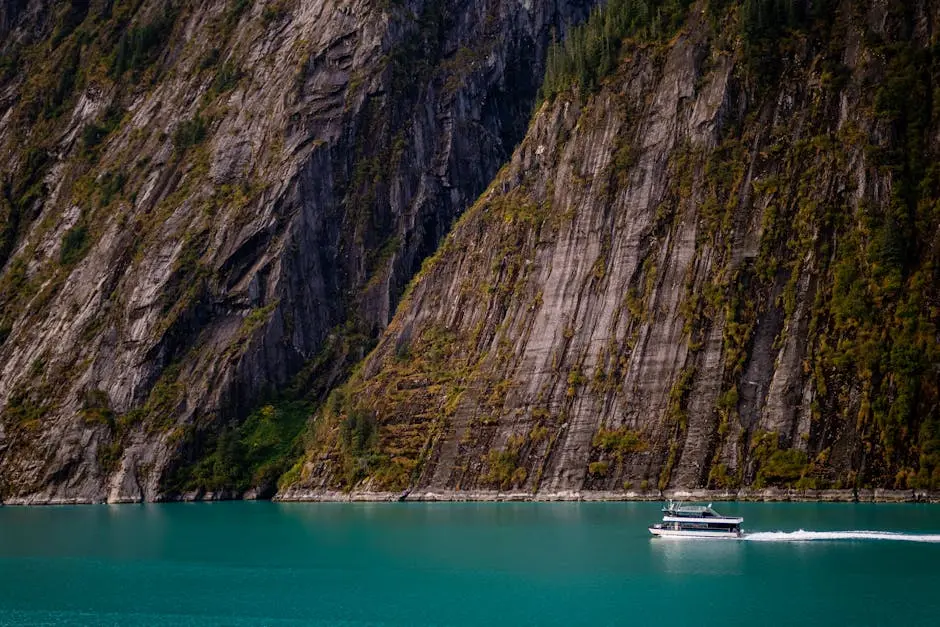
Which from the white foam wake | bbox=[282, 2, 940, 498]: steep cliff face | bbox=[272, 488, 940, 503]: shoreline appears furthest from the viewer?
bbox=[282, 2, 940, 498]: steep cliff face

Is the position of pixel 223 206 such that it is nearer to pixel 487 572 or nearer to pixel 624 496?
pixel 624 496

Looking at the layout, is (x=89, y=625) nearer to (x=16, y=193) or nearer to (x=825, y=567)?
(x=825, y=567)

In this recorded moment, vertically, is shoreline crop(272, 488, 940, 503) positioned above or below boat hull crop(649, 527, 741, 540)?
above

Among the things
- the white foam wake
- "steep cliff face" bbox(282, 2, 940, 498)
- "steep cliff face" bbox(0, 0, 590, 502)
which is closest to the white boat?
the white foam wake

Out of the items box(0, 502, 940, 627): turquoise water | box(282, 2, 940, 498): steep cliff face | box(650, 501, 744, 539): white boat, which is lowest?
box(0, 502, 940, 627): turquoise water

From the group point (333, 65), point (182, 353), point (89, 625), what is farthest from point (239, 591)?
point (333, 65)

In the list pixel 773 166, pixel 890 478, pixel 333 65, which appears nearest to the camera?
pixel 890 478

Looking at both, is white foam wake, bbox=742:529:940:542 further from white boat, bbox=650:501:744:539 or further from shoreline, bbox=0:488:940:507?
shoreline, bbox=0:488:940:507

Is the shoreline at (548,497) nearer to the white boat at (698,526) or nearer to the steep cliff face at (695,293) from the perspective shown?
the steep cliff face at (695,293)
